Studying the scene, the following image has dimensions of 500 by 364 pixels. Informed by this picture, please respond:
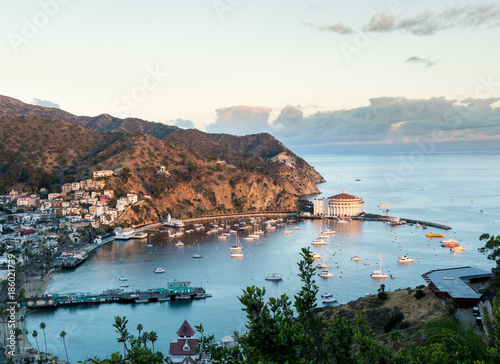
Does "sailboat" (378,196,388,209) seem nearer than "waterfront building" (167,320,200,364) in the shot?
No

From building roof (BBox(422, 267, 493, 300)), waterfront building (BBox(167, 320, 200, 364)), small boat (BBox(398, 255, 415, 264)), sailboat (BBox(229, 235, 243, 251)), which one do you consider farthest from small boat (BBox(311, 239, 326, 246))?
waterfront building (BBox(167, 320, 200, 364))

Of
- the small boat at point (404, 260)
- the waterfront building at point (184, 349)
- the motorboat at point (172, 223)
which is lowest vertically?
the waterfront building at point (184, 349)

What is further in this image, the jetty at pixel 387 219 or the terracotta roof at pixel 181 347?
the jetty at pixel 387 219

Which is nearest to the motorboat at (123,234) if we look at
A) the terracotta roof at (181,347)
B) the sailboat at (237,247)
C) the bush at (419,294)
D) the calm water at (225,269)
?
the calm water at (225,269)

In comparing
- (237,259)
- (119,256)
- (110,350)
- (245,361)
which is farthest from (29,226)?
(245,361)

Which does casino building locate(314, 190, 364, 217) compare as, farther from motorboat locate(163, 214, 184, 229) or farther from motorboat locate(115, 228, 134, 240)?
motorboat locate(115, 228, 134, 240)

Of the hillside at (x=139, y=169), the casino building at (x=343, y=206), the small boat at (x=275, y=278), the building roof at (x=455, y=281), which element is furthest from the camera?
the hillside at (x=139, y=169)

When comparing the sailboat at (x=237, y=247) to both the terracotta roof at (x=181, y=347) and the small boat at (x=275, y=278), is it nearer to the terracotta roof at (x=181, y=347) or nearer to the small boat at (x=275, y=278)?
the small boat at (x=275, y=278)
